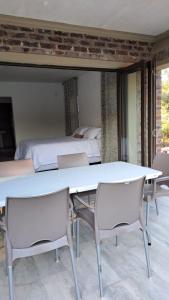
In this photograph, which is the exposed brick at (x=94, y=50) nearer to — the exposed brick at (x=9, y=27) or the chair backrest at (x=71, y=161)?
the exposed brick at (x=9, y=27)

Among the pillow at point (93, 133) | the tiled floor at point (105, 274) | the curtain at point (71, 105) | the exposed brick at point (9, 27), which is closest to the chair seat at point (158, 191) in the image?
the tiled floor at point (105, 274)

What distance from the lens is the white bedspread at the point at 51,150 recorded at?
205 inches

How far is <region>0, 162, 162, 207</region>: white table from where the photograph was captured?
1863 mm

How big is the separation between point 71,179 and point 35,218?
74cm

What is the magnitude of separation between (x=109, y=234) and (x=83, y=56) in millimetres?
2657

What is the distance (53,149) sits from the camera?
5348 mm

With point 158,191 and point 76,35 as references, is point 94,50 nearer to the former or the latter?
point 76,35

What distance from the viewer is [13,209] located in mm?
1393

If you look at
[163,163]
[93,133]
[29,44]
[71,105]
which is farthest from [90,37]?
[71,105]

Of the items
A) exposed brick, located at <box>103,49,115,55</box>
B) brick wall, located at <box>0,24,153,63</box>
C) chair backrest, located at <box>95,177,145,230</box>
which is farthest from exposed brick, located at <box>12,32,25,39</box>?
chair backrest, located at <box>95,177,145,230</box>

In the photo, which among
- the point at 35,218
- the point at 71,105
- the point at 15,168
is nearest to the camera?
the point at 35,218

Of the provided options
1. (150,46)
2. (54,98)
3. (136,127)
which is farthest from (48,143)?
(54,98)

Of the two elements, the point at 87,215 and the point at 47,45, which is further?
the point at 47,45

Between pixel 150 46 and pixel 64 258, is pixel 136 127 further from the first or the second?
pixel 64 258
